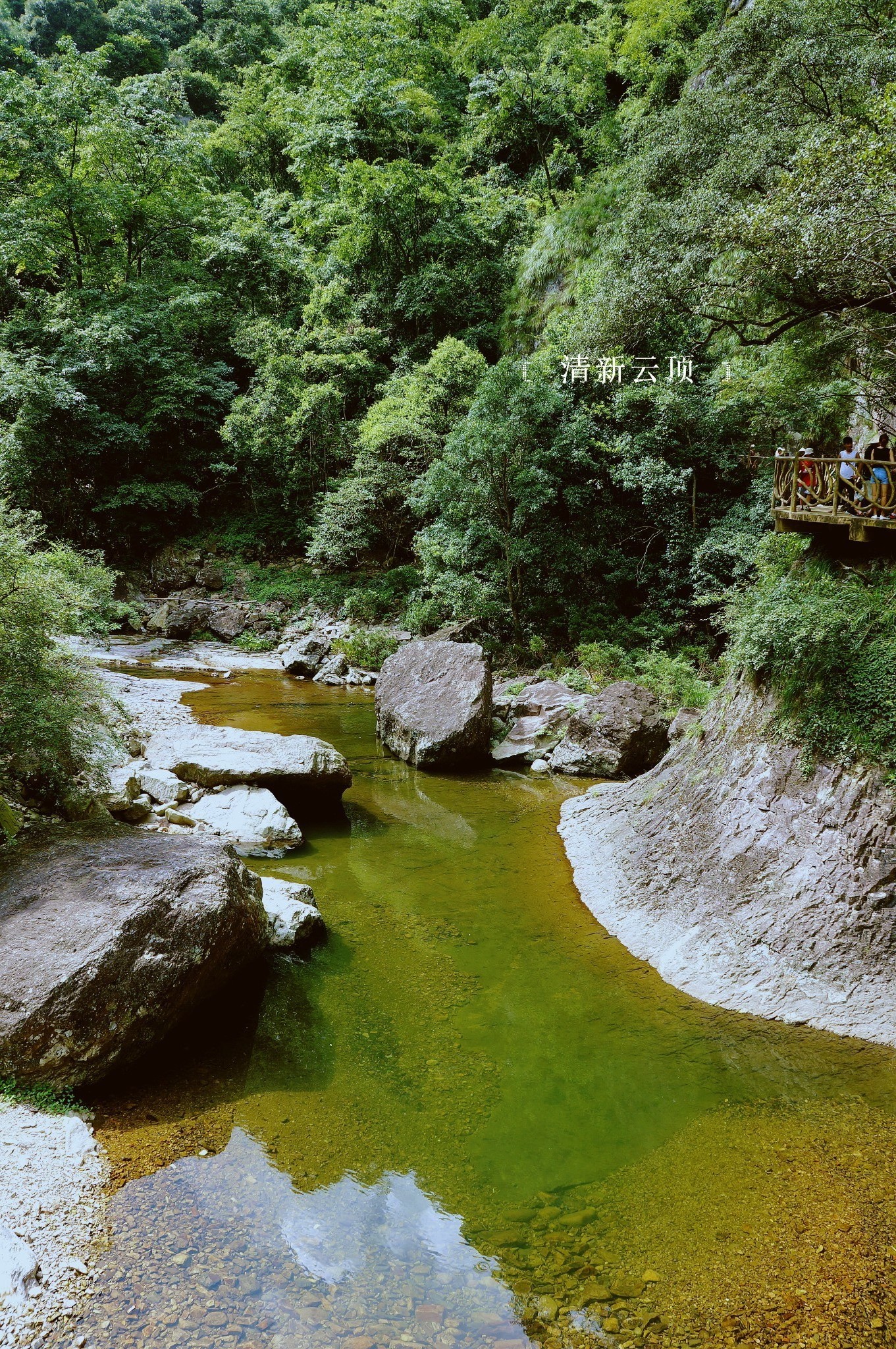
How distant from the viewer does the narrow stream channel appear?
416 cm

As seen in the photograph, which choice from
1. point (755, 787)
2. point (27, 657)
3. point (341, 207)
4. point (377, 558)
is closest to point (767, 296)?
point (755, 787)

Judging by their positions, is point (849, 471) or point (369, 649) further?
point (369, 649)

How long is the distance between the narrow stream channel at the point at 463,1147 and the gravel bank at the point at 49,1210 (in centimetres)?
15

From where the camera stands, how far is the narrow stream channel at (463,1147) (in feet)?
13.6

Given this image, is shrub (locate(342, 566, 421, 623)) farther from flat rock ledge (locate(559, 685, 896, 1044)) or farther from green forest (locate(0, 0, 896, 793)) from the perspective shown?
flat rock ledge (locate(559, 685, 896, 1044))

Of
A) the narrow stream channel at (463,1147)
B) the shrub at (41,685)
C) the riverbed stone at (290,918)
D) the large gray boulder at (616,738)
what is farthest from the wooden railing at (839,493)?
the shrub at (41,685)

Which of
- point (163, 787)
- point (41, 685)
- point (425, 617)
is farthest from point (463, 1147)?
point (425, 617)

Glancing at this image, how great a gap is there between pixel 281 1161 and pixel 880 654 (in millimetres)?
7524

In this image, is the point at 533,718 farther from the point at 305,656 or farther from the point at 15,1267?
the point at 15,1267

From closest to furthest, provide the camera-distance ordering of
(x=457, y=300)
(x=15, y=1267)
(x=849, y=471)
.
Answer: (x=15, y=1267) < (x=849, y=471) < (x=457, y=300)

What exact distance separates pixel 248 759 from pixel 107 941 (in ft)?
18.3

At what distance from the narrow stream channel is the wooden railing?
19.5 feet

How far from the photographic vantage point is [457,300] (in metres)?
28.6

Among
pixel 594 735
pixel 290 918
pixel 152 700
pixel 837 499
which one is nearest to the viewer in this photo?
pixel 290 918
